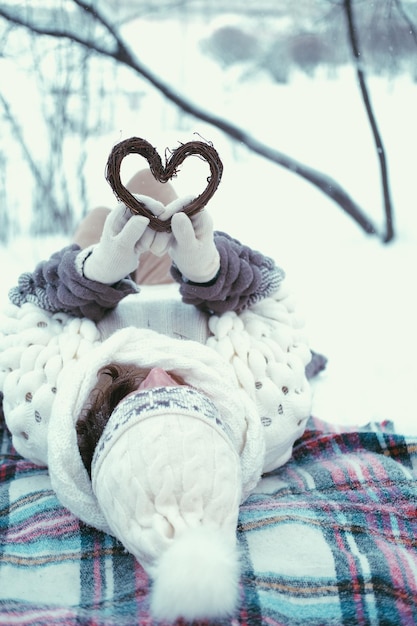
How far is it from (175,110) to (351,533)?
106cm

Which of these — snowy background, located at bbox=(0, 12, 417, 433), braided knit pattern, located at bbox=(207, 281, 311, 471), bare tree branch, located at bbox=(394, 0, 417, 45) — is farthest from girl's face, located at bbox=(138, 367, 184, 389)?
bare tree branch, located at bbox=(394, 0, 417, 45)

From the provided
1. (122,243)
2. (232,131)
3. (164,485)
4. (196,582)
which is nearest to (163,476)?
(164,485)

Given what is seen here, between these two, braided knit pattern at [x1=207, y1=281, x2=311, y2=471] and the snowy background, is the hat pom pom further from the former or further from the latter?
the snowy background

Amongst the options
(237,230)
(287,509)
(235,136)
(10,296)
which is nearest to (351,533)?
(287,509)

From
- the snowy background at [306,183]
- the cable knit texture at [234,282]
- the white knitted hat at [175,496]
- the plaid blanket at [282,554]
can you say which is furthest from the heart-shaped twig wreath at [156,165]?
the snowy background at [306,183]

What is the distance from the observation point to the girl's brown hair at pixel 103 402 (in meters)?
0.79

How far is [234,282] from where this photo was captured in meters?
0.96

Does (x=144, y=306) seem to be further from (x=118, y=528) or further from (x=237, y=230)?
(x=237, y=230)

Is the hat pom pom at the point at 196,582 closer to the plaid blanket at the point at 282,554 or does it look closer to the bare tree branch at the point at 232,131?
the plaid blanket at the point at 282,554

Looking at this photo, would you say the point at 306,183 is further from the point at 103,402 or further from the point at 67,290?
the point at 103,402

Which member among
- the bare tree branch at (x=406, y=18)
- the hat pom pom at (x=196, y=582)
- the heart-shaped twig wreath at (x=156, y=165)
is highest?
the bare tree branch at (x=406, y=18)

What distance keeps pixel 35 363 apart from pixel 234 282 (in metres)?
0.28

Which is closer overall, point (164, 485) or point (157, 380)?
point (164, 485)

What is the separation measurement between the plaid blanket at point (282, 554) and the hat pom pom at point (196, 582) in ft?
0.17
